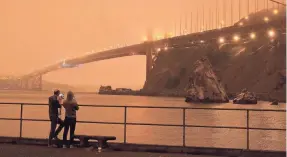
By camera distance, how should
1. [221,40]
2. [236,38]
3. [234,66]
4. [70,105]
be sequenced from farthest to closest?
[221,40] < [236,38] < [234,66] < [70,105]

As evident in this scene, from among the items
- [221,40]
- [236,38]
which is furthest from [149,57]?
[236,38]

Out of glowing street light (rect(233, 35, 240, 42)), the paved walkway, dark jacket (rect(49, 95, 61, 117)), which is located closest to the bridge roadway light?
glowing street light (rect(233, 35, 240, 42))

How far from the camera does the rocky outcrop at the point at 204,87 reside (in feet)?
279

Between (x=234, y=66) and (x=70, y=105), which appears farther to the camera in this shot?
(x=234, y=66)

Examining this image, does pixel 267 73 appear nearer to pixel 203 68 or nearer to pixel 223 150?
pixel 203 68

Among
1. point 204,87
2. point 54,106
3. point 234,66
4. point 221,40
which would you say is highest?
point 221,40

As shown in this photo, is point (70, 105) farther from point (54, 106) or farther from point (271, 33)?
point (271, 33)

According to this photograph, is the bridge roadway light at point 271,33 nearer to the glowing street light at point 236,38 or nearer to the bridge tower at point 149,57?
the glowing street light at point 236,38

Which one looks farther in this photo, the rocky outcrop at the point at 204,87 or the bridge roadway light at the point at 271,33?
the bridge roadway light at the point at 271,33

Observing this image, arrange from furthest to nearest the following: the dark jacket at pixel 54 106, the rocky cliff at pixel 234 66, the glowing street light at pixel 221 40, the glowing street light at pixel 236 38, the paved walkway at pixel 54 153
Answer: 1. the glowing street light at pixel 221 40
2. the glowing street light at pixel 236 38
3. the rocky cliff at pixel 234 66
4. the dark jacket at pixel 54 106
5. the paved walkway at pixel 54 153

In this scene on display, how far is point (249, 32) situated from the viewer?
10462 cm

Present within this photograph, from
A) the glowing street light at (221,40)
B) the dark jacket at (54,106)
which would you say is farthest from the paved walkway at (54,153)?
the glowing street light at (221,40)

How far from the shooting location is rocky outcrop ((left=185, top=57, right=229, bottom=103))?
8506 cm

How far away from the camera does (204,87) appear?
87.9 meters
